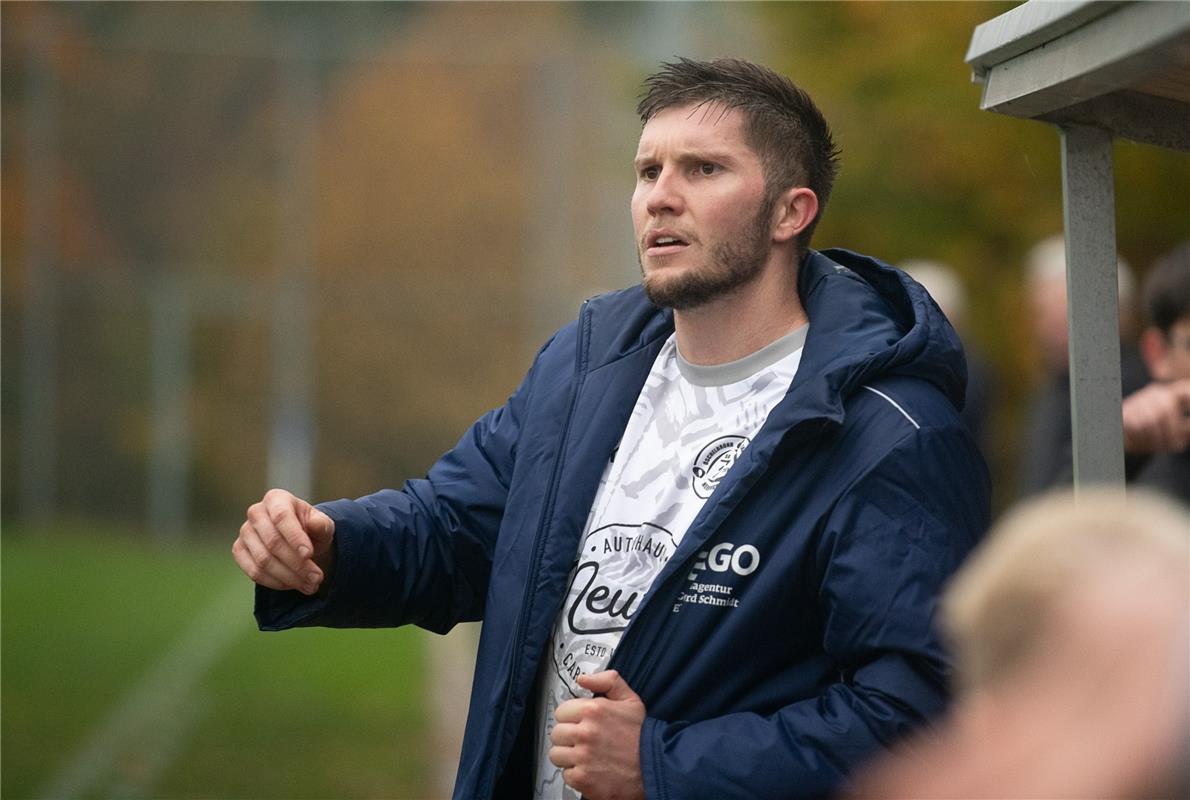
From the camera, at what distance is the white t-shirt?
9.75ft

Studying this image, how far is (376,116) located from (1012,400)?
15.2 meters

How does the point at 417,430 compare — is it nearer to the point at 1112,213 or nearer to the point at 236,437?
the point at 236,437

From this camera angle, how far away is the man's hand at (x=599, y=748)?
8.93 ft

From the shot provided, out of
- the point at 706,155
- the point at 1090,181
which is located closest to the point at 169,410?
the point at 706,155

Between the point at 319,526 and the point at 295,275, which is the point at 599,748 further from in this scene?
the point at 295,275

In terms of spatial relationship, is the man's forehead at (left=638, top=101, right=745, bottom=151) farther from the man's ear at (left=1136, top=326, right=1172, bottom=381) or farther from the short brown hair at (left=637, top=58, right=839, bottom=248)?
the man's ear at (left=1136, top=326, right=1172, bottom=381)

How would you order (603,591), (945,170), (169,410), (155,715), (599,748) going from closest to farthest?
(599,748), (603,591), (945,170), (155,715), (169,410)

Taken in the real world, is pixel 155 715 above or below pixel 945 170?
below

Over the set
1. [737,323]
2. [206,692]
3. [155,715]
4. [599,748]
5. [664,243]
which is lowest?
[206,692]

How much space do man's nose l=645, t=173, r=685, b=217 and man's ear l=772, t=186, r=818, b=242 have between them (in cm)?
21

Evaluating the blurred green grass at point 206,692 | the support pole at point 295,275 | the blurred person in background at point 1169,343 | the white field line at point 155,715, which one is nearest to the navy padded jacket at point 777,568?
the blurred person in background at point 1169,343

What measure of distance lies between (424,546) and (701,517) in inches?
27.4

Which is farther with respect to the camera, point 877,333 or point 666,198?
point 666,198

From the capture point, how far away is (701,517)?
283 centimetres
